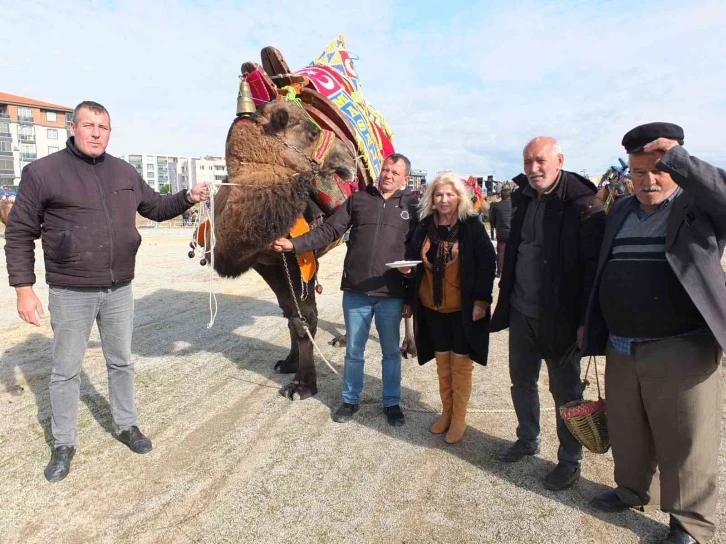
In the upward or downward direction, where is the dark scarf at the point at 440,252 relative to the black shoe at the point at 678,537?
upward

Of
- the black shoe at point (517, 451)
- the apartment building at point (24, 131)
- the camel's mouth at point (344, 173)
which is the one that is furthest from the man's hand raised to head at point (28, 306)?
the apartment building at point (24, 131)

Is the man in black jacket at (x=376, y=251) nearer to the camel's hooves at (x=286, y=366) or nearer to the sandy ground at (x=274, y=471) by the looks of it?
the sandy ground at (x=274, y=471)

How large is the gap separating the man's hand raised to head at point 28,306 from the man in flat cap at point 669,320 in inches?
131

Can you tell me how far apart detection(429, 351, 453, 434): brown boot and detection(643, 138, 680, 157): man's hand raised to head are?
1.79m

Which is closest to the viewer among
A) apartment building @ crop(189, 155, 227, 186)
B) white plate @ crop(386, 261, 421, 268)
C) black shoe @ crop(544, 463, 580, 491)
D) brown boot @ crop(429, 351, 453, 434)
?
black shoe @ crop(544, 463, 580, 491)

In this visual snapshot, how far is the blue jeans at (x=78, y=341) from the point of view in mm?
2990

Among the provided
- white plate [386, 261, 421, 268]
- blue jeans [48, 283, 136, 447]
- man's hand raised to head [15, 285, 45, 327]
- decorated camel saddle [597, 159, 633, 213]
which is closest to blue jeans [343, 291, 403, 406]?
white plate [386, 261, 421, 268]

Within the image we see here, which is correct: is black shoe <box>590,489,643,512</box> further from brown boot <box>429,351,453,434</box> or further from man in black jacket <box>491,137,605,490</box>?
brown boot <box>429,351,453,434</box>

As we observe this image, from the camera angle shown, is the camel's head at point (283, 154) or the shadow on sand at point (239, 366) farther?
the camel's head at point (283, 154)

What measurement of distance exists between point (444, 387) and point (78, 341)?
8.16 ft

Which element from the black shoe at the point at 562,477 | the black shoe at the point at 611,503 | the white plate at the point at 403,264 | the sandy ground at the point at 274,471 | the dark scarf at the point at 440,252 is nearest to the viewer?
the sandy ground at the point at 274,471

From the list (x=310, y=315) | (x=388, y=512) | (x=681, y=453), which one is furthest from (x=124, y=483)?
(x=681, y=453)

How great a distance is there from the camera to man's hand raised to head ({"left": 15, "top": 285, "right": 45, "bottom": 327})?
2.92 m

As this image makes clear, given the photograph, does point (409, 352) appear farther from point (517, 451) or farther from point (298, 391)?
point (517, 451)
